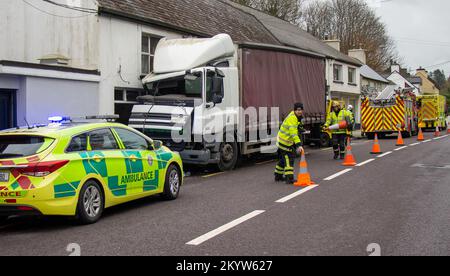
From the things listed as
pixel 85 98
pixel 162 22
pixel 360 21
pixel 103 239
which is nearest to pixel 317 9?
pixel 360 21

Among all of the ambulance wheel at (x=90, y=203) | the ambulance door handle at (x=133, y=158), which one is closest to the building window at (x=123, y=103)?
the ambulance door handle at (x=133, y=158)

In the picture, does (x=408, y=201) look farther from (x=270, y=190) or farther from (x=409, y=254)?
(x=409, y=254)

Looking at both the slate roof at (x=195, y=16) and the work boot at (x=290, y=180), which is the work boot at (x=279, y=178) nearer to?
the work boot at (x=290, y=180)

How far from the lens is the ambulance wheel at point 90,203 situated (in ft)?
23.1

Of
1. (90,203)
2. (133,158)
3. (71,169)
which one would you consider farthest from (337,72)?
(71,169)

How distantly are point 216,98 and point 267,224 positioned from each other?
20.3ft

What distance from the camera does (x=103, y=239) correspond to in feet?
20.7

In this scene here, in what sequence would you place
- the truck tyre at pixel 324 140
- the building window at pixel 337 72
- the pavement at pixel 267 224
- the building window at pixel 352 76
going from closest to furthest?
the pavement at pixel 267 224
the truck tyre at pixel 324 140
the building window at pixel 337 72
the building window at pixel 352 76

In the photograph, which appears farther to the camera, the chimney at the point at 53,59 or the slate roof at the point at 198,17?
the slate roof at the point at 198,17

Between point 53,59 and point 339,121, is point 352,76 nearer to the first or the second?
point 339,121

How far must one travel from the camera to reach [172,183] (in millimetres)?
9312

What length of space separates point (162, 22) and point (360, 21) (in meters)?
43.2
